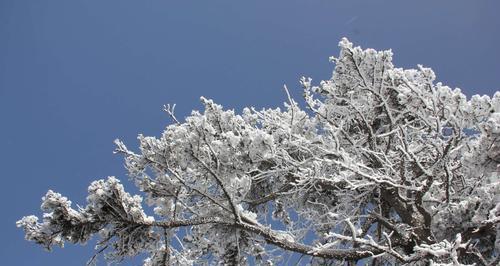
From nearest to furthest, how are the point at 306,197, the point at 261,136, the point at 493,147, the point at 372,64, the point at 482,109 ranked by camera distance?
the point at 493,147, the point at 482,109, the point at 261,136, the point at 372,64, the point at 306,197

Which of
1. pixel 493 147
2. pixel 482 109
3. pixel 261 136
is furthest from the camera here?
pixel 261 136

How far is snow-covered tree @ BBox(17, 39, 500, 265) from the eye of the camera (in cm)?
665

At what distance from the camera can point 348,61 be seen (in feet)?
30.6

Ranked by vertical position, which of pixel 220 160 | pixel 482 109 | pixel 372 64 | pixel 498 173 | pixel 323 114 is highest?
pixel 372 64

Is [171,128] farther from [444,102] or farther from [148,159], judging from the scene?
[444,102]

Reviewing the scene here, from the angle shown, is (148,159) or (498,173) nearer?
(498,173)

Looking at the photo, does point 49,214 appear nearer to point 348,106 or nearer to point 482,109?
point 348,106

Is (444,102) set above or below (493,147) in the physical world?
above

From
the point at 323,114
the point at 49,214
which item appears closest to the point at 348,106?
the point at 323,114

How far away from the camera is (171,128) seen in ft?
27.3

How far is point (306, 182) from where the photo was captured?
8.27m

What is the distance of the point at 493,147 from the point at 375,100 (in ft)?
13.8

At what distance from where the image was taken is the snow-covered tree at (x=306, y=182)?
665cm

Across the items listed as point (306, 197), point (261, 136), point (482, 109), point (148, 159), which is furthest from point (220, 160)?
point (482, 109)
